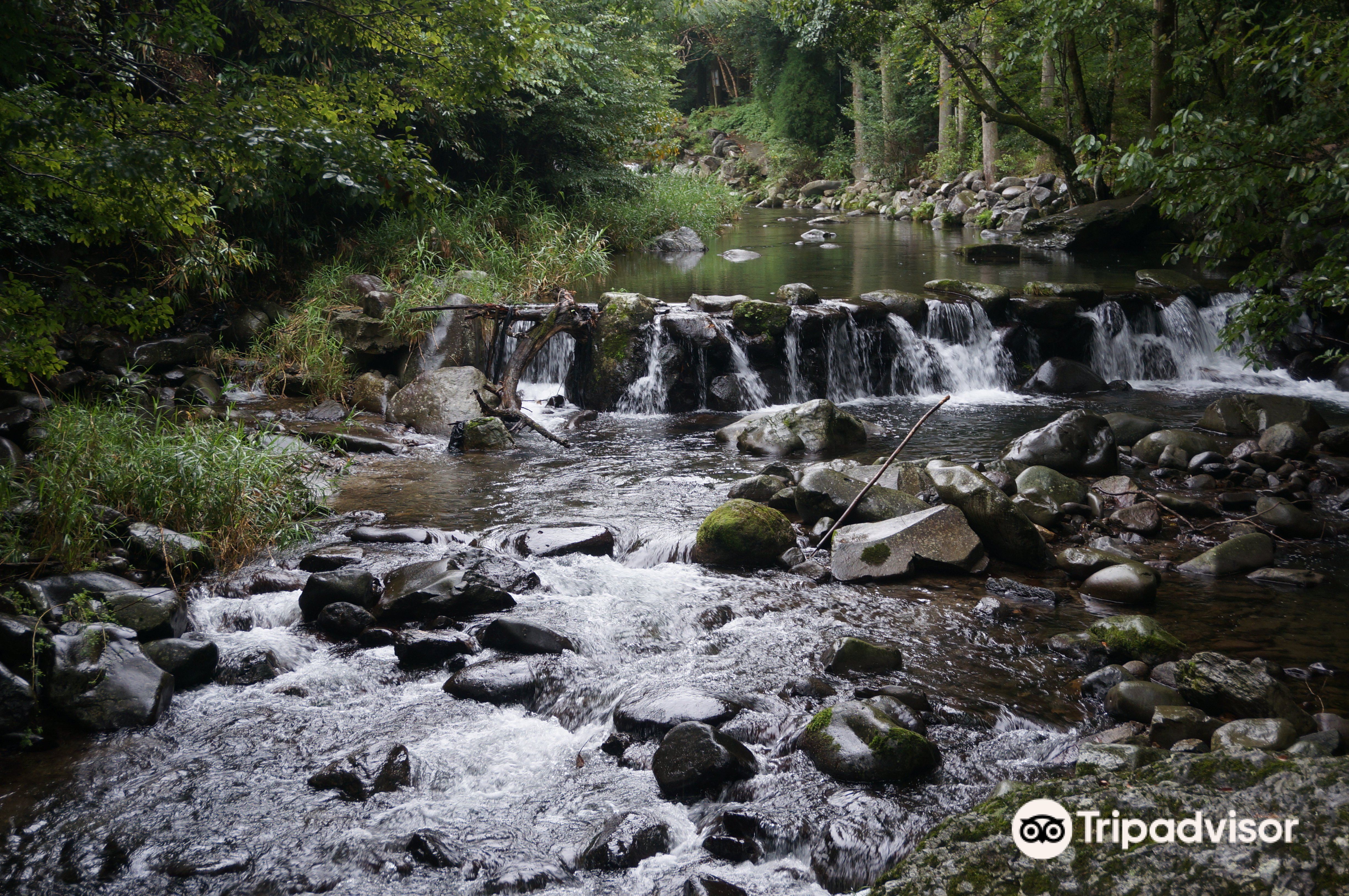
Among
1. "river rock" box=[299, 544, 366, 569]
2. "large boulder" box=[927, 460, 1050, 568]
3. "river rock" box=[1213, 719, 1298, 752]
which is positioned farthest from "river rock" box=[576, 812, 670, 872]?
"large boulder" box=[927, 460, 1050, 568]

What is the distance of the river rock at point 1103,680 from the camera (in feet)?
13.5

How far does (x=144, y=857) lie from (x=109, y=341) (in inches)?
310

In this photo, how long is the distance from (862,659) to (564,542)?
2.45 meters

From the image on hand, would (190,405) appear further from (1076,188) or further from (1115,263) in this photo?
(1076,188)

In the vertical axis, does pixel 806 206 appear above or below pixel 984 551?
above

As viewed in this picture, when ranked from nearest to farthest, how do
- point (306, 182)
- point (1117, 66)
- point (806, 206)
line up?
point (306, 182) → point (1117, 66) → point (806, 206)

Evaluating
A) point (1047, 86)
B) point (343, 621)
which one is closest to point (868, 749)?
point (343, 621)

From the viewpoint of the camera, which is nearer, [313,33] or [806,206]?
[313,33]

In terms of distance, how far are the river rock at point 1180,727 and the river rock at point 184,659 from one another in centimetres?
451

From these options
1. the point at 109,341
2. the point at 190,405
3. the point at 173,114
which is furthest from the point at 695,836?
the point at 109,341

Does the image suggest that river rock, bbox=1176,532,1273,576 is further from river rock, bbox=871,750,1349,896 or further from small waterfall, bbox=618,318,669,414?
small waterfall, bbox=618,318,669,414

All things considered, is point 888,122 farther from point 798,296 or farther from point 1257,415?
point 1257,415

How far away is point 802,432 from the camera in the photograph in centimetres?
855

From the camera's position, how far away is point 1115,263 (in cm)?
1598
